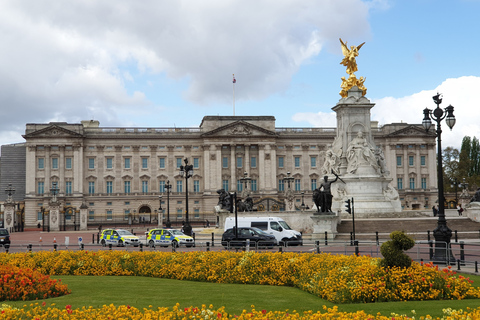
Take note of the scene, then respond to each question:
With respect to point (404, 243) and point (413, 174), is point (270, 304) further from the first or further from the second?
point (413, 174)

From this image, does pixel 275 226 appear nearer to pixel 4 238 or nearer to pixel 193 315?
pixel 4 238

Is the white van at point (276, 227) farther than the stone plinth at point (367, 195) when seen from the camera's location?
No

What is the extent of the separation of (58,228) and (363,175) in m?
48.1

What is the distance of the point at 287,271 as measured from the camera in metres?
16.7

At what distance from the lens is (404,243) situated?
13562 mm

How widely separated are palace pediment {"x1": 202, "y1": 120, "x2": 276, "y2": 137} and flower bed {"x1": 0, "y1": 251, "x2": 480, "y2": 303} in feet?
253

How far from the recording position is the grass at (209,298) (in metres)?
12.1

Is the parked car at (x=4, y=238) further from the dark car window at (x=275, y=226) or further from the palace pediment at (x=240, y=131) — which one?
the palace pediment at (x=240, y=131)

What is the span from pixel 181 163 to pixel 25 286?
275 ft

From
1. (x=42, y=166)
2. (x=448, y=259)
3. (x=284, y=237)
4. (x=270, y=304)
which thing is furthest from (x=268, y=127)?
(x=270, y=304)

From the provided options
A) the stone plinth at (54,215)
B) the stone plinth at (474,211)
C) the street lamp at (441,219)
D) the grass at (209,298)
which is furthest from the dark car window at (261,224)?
the stone plinth at (54,215)

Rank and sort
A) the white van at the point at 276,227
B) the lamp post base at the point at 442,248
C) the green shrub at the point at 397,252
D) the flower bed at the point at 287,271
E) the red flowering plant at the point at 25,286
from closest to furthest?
the flower bed at the point at 287,271
the green shrub at the point at 397,252
the red flowering plant at the point at 25,286
the lamp post base at the point at 442,248
the white van at the point at 276,227

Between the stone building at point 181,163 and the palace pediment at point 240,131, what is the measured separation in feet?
0.60

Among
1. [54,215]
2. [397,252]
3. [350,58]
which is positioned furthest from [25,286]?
[54,215]
